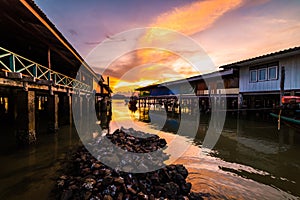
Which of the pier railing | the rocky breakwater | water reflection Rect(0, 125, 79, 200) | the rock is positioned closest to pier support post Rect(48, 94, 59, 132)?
the pier railing

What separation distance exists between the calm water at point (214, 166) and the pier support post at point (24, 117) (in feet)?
1.64

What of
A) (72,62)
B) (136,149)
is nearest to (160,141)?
(136,149)

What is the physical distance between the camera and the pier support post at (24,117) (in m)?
7.20

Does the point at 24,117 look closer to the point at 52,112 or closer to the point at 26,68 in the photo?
the point at 26,68

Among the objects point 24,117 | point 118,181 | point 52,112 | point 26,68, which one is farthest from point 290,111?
point 52,112

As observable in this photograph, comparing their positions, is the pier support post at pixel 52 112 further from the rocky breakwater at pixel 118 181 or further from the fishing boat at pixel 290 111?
the fishing boat at pixel 290 111

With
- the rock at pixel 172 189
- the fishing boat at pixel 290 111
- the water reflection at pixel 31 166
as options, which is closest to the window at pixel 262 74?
the fishing boat at pixel 290 111

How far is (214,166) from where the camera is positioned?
5996mm

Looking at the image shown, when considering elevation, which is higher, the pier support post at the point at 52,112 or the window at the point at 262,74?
the window at the point at 262,74

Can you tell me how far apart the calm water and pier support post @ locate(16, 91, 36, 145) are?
501 mm

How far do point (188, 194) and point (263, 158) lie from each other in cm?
435

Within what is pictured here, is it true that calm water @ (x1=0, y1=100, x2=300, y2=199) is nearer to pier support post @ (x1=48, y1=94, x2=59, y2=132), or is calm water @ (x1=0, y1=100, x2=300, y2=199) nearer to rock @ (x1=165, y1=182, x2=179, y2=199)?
rock @ (x1=165, y1=182, x2=179, y2=199)

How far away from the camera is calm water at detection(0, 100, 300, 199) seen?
435 centimetres

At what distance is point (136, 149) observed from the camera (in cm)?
714
